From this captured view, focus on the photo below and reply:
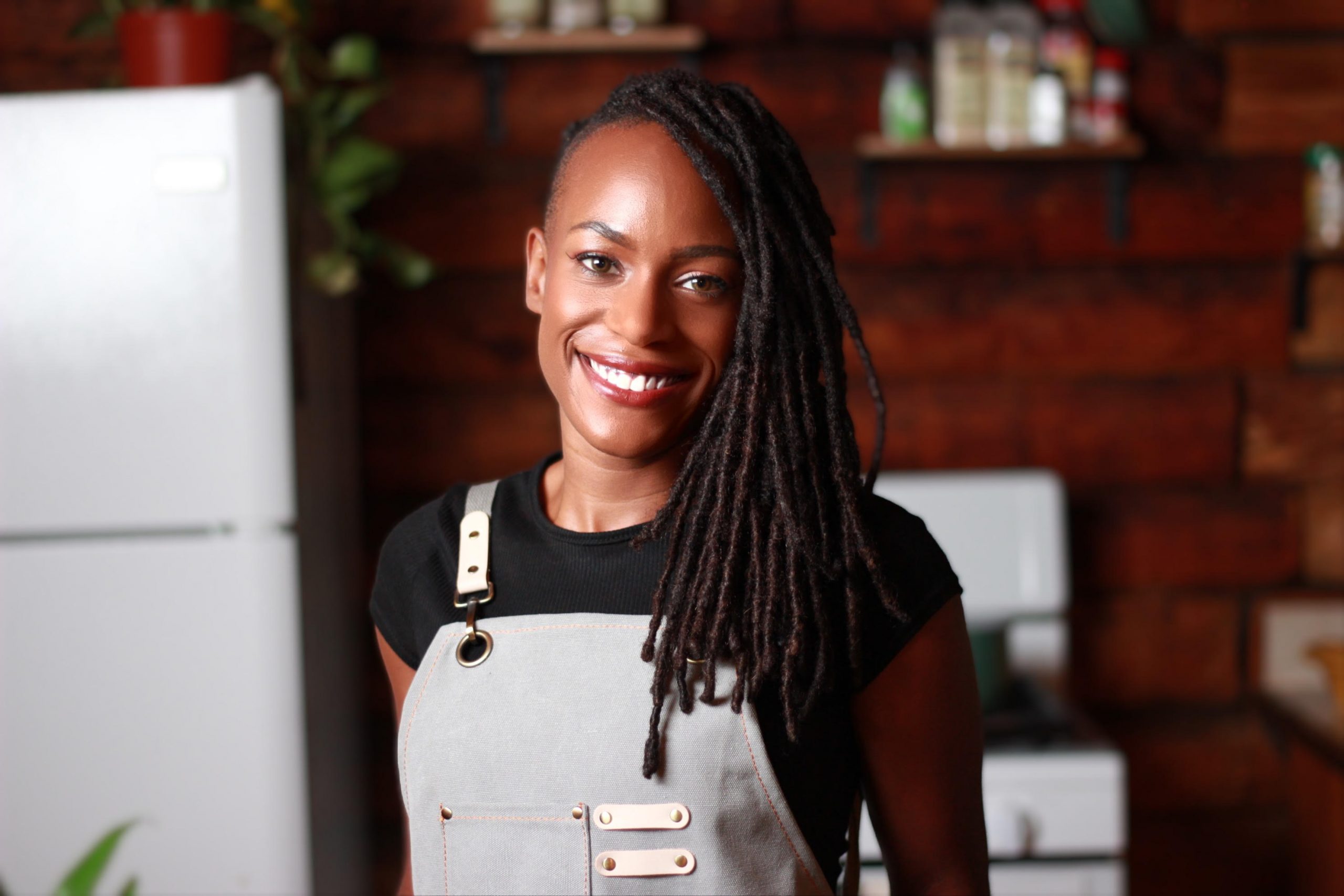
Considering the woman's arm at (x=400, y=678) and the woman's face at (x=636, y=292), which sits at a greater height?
the woman's face at (x=636, y=292)

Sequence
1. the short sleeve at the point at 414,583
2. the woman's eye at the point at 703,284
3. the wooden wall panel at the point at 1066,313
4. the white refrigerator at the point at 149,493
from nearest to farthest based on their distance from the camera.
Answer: the woman's eye at the point at 703,284, the short sleeve at the point at 414,583, the white refrigerator at the point at 149,493, the wooden wall panel at the point at 1066,313


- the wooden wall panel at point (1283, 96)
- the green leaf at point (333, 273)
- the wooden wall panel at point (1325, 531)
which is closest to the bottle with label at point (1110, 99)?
the wooden wall panel at point (1283, 96)

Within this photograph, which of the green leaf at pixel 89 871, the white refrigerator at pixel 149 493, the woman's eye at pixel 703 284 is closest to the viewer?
the green leaf at pixel 89 871

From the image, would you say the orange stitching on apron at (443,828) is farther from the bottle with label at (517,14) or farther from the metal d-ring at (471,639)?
the bottle with label at (517,14)

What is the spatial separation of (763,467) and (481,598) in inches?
8.9

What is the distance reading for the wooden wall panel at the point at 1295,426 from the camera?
2.21 meters

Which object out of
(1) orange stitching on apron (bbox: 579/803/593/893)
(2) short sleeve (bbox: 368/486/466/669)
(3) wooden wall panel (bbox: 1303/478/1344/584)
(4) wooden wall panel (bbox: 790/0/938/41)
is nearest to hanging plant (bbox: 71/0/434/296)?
(4) wooden wall panel (bbox: 790/0/938/41)

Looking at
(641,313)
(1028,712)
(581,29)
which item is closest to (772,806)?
(641,313)

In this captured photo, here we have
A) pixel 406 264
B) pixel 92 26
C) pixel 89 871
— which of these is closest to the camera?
pixel 89 871

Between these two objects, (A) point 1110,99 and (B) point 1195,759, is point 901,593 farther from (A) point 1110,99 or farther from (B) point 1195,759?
(B) point 1195,759

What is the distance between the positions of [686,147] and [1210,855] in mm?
2037

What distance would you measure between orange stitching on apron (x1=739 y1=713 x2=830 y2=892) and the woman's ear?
1.13ft

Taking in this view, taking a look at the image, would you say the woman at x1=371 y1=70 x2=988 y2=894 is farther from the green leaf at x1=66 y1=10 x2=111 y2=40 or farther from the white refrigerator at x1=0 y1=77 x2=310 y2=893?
the green leaf at x1=66 y1=10 x2=111 y2=40

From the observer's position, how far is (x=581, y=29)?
6.63ft
